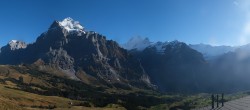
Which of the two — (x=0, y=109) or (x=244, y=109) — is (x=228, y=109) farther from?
(x=0, y=109)

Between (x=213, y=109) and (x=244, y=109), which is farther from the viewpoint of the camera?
(x=213, y=109)

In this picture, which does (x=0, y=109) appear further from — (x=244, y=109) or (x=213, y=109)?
(x=244, y=109)

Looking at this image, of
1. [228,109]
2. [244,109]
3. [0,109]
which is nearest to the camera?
[244,109]

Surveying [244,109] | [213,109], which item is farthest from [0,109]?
[244,109]

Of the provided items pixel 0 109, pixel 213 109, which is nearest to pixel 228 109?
pixel 213 109

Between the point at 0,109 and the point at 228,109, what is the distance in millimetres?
134149

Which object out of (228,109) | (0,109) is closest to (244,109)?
(228,109)

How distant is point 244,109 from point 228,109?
7.22m

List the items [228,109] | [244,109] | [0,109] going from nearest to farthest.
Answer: [244,109] → [228,109] → [0,109]

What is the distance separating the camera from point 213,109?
8075 cm

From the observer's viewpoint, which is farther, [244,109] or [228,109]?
[228,109]

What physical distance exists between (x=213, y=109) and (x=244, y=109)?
1183 centimetres

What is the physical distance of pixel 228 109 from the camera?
7656 centimetres

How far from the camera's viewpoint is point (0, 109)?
590 feet
